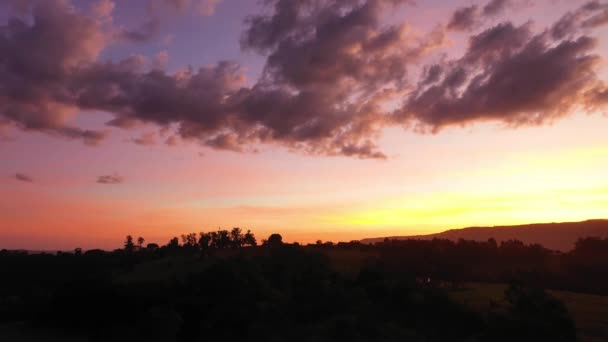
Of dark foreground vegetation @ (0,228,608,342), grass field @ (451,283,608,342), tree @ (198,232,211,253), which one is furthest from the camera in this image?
tree @ (198,232,211,253)

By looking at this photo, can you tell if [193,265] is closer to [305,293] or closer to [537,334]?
[305,293]

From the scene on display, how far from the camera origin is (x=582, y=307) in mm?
38656

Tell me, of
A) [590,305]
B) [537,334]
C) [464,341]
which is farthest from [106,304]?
[590,305]

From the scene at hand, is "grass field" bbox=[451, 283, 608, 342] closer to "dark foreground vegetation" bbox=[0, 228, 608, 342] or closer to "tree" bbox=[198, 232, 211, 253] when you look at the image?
"dark foreground vegetation" bbox=[0, 228, 608, 342]

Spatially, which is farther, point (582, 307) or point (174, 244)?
point (174, 244)

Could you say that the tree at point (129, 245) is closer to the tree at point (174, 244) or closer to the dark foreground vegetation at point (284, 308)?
the tree at point (174, 244)

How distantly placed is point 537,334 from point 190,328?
1739 cm

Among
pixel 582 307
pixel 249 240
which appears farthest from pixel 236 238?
pixel 582 307

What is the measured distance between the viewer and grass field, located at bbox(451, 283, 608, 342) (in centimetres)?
2930

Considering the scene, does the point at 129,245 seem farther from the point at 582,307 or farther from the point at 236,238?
the point at 582,307

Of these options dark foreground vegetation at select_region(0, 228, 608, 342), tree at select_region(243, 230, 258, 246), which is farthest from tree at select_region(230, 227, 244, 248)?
dark foreground vegetation at select_region(0, 228, 608, 342)

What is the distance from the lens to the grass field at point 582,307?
96.1 ft

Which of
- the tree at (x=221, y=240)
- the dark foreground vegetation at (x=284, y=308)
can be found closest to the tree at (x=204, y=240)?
the tree at (x=221, y=240)

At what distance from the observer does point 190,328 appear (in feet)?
93.5
